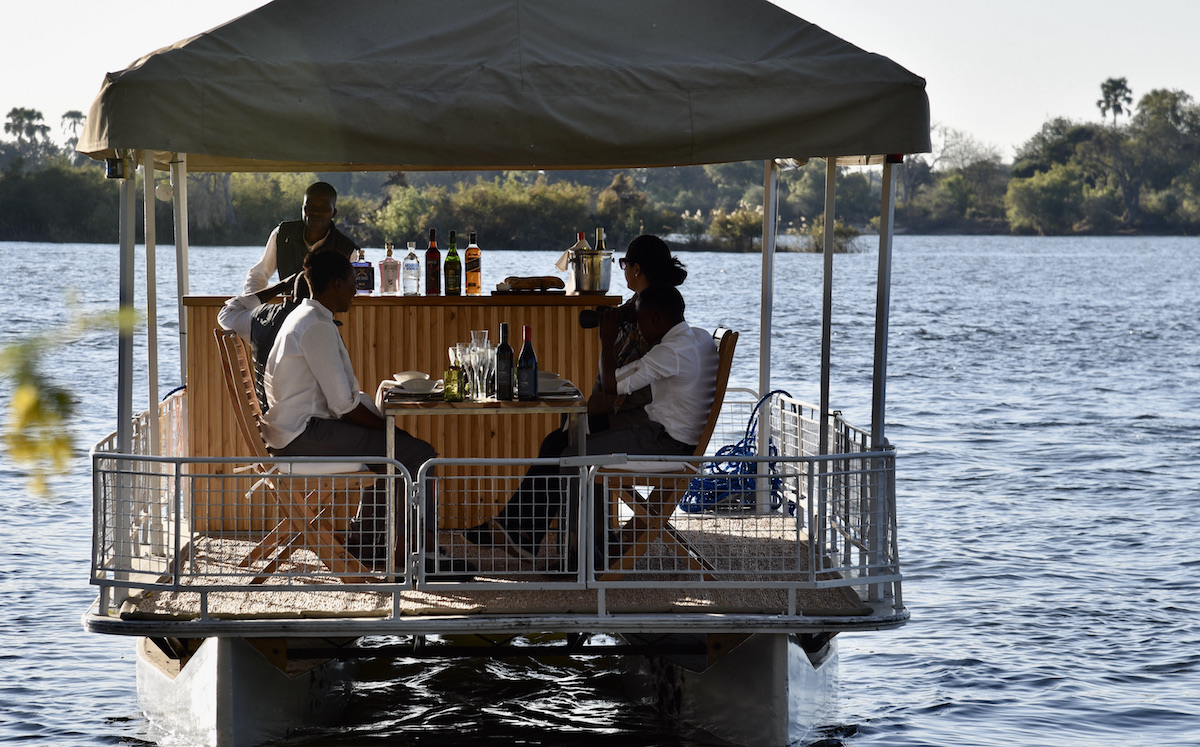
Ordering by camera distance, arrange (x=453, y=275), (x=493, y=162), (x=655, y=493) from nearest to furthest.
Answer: (x=493, y=162) < (x=655, y=493) < (x=453, y=275)

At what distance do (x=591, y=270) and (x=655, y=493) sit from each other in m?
1.60

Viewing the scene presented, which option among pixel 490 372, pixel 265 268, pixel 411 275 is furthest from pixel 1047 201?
pixel 490 372

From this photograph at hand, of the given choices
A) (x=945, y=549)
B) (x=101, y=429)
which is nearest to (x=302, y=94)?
(x=945, y=549)

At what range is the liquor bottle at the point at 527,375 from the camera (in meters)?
5.36

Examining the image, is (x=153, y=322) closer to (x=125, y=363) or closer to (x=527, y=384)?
(x=125, y=363)

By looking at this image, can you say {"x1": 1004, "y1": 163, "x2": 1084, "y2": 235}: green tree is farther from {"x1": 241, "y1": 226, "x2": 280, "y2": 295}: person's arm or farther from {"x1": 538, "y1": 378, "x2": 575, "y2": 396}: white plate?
{"x1": 538, "y1": 378, "x2": 575, "y2": 396}: white plate

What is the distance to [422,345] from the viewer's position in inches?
268

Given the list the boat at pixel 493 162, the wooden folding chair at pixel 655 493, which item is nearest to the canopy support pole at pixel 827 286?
the boat at pixel 493 162

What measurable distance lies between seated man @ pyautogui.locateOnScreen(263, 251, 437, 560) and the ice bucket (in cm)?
177

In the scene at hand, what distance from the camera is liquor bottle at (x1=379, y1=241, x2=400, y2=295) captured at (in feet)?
22.6

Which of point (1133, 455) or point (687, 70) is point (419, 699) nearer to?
point (687, 70)

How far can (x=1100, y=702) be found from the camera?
8.62 m

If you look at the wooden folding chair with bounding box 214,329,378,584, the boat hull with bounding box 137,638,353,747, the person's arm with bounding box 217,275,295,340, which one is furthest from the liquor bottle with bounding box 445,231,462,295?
the boat hull with bounding box 137,638,353,747

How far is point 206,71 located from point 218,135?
0.25 meters
